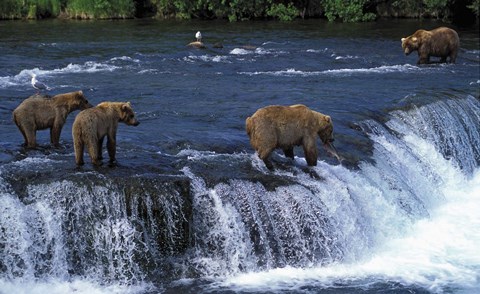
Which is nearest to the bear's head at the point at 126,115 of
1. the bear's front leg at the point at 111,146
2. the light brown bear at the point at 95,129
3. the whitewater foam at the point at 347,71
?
the light brown bear at the point at 95,129

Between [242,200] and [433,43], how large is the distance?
14552mm

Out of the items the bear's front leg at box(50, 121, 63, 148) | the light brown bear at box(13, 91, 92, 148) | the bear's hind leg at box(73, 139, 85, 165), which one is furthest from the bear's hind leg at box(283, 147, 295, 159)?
the bear's front leg at box(50, 121, 63, 148)

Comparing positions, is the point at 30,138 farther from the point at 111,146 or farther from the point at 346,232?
the point at 346,232

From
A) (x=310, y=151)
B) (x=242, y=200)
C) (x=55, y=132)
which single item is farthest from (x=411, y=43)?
(x=55, y=132)

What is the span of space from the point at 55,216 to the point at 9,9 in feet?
102

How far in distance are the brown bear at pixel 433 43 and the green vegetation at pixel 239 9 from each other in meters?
Answer: 14.4

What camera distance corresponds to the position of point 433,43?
2459 cm

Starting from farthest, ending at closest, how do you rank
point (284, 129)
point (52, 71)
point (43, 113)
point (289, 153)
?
point (52, 71) < point (289, 153) < point (43, 113) < point (284, 129)

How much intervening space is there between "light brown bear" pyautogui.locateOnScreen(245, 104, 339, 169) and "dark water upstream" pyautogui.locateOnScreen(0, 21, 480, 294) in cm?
45

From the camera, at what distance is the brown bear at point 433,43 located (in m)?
24.5

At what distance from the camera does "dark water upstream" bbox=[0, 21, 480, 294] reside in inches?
432

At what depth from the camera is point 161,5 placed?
41312 millimetres

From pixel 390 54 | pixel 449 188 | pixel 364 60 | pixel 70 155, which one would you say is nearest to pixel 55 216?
pixel 70 155

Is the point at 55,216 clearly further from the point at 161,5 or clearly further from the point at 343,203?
the point at 161,5
